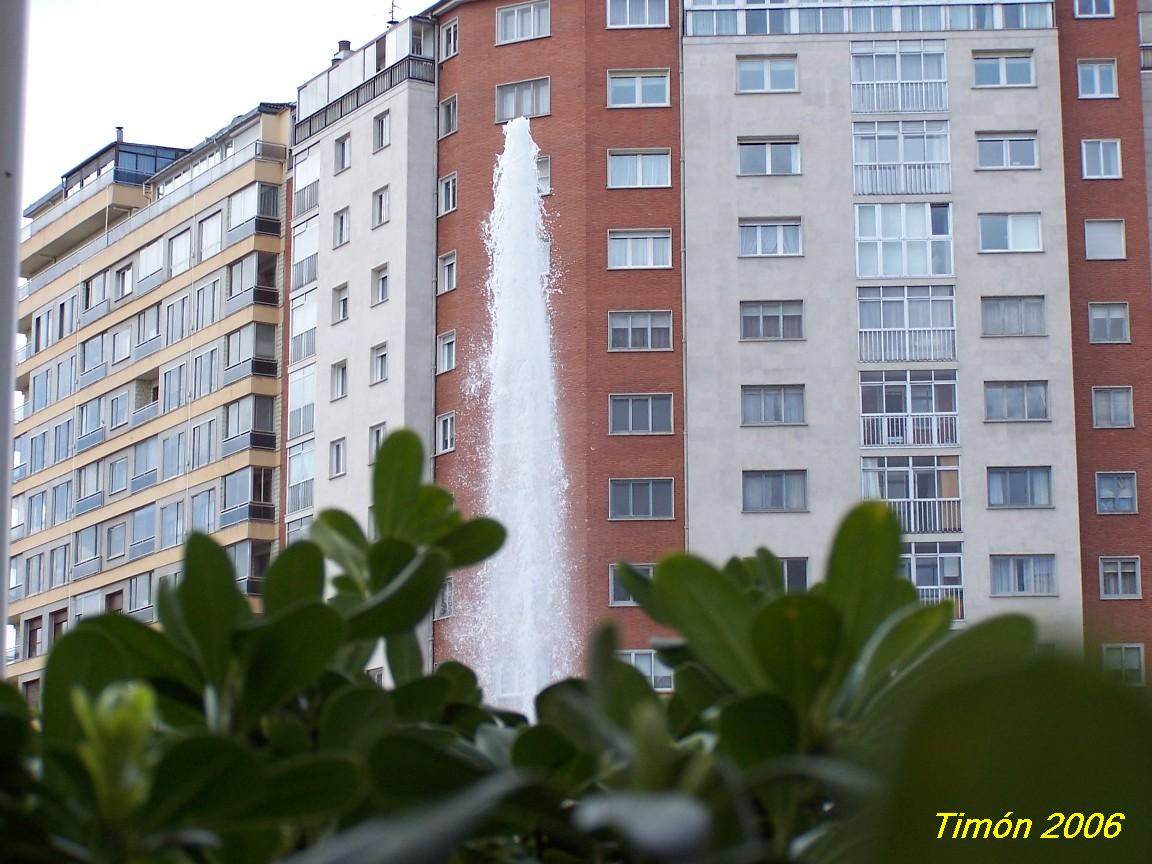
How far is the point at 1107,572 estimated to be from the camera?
3075cm

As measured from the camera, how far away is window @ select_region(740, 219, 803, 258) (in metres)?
32.1

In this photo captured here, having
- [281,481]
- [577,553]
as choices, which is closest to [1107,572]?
[577,553]

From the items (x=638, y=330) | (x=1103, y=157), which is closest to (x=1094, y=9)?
(x=1103, y=157)

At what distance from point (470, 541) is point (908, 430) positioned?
30934mm

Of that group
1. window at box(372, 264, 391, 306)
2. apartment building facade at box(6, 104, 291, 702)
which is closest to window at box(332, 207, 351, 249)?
window at box(372, 264, 391, 306)

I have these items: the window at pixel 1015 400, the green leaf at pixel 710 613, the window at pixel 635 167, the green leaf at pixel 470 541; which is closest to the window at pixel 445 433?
the window at pixel 635 167

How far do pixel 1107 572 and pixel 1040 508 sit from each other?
1.71 meters

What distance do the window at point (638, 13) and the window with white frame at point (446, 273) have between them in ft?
18.4

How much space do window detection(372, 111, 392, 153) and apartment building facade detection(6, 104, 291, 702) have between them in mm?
3590

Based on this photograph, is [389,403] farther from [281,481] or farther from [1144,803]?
[1144,803]

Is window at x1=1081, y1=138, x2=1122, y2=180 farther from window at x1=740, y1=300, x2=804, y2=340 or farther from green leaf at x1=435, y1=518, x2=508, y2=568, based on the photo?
green leaf at x1=435, y1=518, x2=508, y2=568

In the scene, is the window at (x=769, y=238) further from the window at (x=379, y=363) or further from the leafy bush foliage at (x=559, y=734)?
the leafy bush foliage at (x=559, y=734)

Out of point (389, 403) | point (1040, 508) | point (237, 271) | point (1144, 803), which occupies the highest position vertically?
point (237, 271)

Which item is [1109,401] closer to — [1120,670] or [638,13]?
[638,13]
